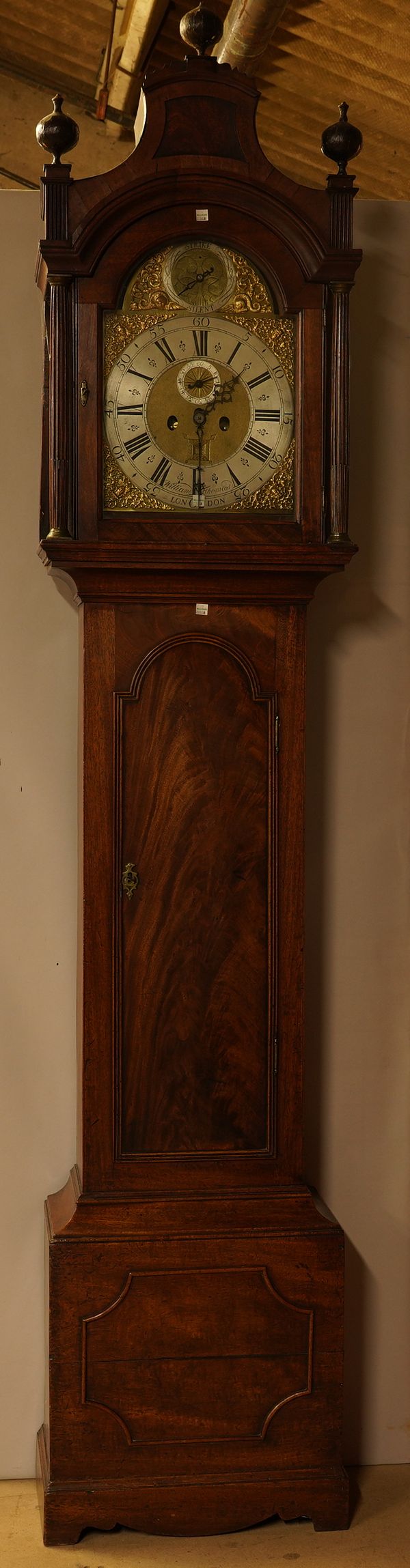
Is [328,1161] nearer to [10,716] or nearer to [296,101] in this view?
[10,716]

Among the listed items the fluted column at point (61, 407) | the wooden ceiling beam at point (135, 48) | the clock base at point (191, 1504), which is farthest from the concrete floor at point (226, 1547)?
the wooden ceiling beam at point (135, 48)

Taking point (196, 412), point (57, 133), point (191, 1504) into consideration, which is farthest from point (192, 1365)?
point (57, 133)

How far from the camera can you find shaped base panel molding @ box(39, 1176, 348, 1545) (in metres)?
2.10

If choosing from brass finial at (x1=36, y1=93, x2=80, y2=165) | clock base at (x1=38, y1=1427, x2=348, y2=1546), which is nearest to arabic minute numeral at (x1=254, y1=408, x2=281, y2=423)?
brass finial at (x1=36, y1=93, x2=80, y2=165)

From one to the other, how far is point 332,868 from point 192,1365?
2.74 ft

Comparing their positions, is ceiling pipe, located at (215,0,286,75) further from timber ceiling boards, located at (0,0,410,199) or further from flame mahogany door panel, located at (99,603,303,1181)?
flame mahogany door panel, located at (99,603,303,1181)

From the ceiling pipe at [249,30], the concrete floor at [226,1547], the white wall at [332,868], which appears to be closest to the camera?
the concrete floor at [226,1547]

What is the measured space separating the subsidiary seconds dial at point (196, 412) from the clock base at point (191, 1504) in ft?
4.98

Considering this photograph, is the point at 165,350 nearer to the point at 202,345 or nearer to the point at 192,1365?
the point at 202,345

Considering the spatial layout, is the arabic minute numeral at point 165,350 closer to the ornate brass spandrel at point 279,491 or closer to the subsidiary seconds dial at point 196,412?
the subsidiary seconds dial at point 196,412


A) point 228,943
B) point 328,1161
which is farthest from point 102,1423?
point 228,943

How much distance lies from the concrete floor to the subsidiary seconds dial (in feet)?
5.28

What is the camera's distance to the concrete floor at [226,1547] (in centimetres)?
208

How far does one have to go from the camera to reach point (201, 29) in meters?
1.99
